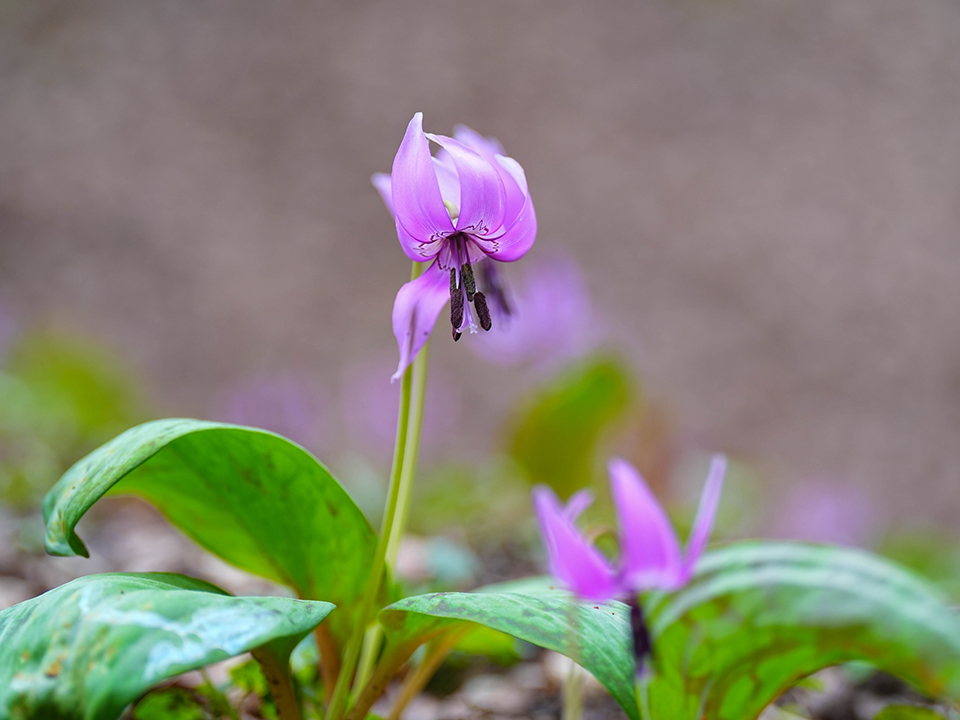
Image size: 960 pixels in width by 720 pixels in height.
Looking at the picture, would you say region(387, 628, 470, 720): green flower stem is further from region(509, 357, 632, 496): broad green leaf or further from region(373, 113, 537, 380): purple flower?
region(509, 357, 632, 496): broad green leaf

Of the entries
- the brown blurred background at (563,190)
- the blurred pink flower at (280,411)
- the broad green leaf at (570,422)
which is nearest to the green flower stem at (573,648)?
the broad green leaf at (570,422)

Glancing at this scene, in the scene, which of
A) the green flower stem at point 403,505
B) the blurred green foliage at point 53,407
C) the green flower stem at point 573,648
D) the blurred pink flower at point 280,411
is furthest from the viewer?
the blurred pink flower at point 280,411

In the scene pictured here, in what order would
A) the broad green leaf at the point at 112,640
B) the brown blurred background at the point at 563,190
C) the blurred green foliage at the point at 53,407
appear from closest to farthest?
the broad green leaf at the point at 112,640 < the blurred green foliage at the point at 53,407 < the brown blurred background at the point at 563,190

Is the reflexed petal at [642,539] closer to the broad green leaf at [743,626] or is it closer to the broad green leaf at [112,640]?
the broad green leaf at [743,626]

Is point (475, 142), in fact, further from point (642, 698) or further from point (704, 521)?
point (642, 698)

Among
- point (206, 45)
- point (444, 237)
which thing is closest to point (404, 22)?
point (206, 45)

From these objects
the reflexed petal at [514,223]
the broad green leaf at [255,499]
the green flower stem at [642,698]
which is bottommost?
the green flower stem at [642,698]
